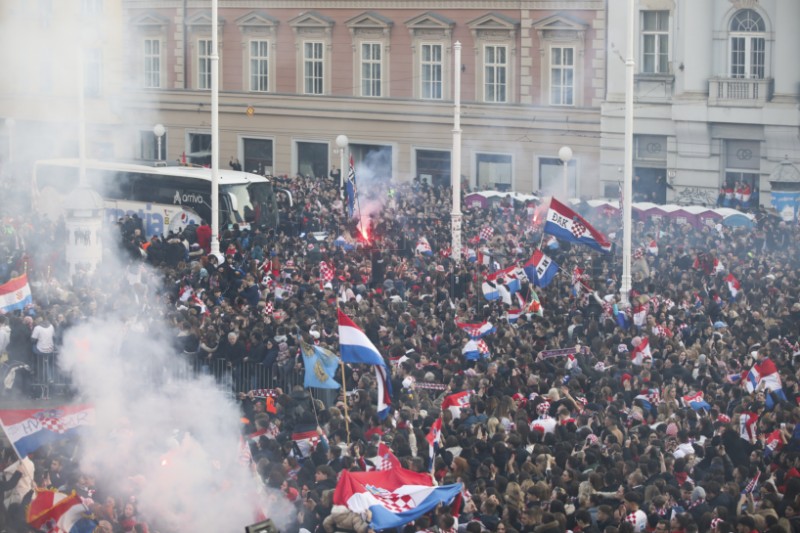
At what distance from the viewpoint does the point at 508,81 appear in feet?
143

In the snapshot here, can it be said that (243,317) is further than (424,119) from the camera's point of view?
No

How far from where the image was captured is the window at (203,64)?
48219mm

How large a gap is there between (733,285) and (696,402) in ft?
25.6

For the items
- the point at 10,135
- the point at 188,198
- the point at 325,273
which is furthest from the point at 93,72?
the point at 325,273

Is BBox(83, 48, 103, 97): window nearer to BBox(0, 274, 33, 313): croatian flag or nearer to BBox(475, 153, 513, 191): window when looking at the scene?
BBox(475, 153, 513, 191): window

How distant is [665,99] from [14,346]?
23530mm

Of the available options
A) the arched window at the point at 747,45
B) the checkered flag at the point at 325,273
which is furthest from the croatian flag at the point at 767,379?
the arched window at the point at 747,45

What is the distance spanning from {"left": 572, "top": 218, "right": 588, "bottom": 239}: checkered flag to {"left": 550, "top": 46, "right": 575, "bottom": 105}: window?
1801 cm

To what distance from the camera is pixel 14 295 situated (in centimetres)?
2188

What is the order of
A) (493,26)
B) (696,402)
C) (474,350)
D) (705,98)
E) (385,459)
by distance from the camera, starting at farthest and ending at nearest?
(493,26)
(705,98)
(474,350)
(696,402)
(385,459)

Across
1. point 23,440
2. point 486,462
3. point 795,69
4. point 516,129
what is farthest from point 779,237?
point 23,440

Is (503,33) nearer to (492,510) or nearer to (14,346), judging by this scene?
(14,346)

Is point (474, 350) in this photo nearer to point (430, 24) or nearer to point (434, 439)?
point (434, 439)

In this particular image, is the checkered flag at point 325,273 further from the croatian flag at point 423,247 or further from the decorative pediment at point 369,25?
the decorative pediment at point 369,25
